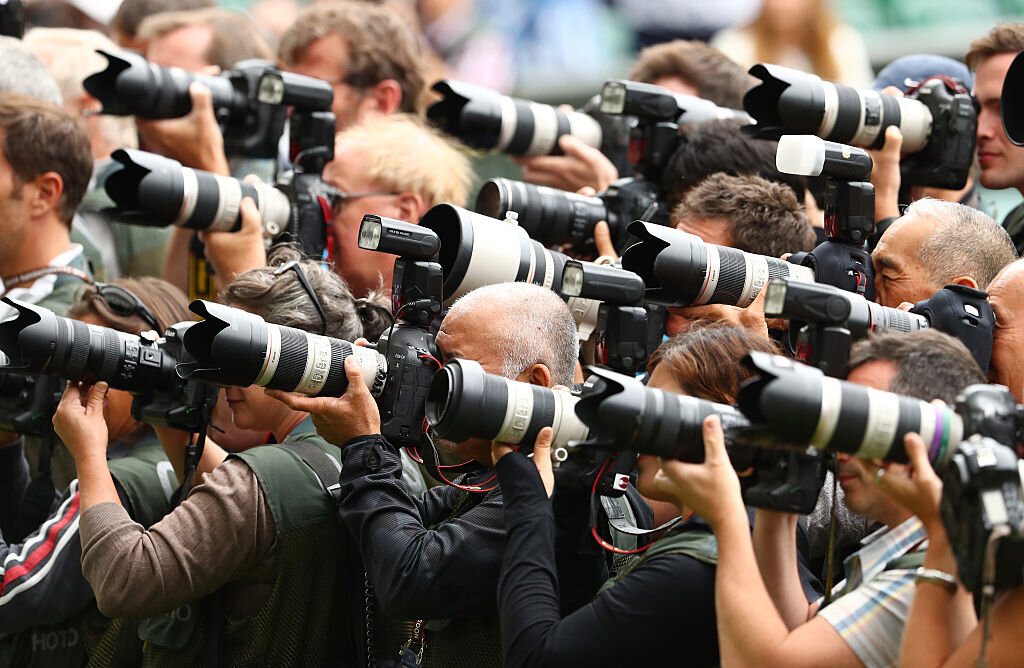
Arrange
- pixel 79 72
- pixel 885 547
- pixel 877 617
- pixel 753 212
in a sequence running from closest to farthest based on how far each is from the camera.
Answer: pixel 877 617 → pixel 885 547 → pixel 753 212 → pixel 79 72

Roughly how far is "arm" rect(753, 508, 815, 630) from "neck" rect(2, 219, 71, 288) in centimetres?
283

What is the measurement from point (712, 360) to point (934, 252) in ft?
2.90

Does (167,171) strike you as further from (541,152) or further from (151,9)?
(151,9)

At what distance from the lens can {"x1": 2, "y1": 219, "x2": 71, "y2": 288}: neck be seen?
15.1 ft

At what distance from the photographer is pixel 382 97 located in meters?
5.33

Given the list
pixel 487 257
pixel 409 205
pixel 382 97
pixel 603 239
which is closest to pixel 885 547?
pixel 487 257

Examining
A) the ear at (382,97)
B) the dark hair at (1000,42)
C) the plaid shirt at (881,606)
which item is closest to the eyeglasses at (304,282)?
the plaid shirt at (881,606)

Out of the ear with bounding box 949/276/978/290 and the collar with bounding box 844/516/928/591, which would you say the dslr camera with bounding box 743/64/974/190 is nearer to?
the ear with bounding box 949/276/978/290

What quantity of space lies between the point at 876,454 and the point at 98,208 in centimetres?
378

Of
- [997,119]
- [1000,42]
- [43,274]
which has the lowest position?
[43,274]

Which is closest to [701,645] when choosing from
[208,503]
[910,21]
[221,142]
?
[208,503]

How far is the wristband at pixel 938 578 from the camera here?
222 centimetres

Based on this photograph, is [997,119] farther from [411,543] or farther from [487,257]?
[411,543]

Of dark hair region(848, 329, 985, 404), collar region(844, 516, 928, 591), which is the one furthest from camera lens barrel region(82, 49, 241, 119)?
collar region(844, 516, 928, 591)
